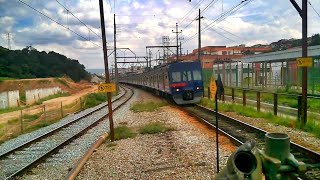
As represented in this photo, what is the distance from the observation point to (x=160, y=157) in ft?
26.8

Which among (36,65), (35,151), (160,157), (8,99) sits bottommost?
(8,99)

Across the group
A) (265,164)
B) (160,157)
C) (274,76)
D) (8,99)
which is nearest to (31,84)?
(8,99)

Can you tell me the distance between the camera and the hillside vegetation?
6975 cm

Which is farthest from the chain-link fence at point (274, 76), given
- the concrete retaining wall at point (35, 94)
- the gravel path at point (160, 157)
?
the concrete retaining wall at point (35, 94)

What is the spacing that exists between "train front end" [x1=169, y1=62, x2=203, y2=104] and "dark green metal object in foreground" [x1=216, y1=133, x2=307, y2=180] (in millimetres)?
19509

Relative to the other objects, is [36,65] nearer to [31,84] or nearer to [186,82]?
[31,84]

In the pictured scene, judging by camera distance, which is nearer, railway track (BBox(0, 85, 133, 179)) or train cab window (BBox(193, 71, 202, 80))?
railway track (BBox(0, 85, 133, 179))

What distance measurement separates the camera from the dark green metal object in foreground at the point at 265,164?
178 centimetres

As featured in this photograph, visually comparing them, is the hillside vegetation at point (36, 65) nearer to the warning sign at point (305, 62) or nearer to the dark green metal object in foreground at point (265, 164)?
the warning sign at point (305, 62)

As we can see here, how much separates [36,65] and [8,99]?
47.8 meters

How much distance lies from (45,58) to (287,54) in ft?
226

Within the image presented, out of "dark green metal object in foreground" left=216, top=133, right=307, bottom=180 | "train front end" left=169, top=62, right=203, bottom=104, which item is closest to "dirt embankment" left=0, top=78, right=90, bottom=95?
"train front end" left=169, top=62, right=203, bottom=104

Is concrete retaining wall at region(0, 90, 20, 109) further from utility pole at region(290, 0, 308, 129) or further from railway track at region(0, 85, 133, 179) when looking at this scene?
utility pole at region(290, 0, 308, 129)

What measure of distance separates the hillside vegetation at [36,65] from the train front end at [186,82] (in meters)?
56.1
